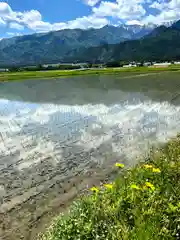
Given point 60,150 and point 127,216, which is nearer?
point 127,216

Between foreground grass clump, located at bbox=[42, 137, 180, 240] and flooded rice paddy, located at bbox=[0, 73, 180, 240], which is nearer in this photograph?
foreground grass clump, located at bbox=[42, 137, 180, 240]

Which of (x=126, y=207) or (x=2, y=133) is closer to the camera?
(x=126, y=207)

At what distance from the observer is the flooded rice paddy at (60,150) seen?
37.9ft

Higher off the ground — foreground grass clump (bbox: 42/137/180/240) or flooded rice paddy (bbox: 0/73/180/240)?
foreground grass clump (bbox: 42/137/180/240)

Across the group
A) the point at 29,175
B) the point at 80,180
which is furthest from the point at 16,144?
the point at 80,180

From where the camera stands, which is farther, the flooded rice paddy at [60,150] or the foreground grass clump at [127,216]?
the flooded rice paddy at [60,150]

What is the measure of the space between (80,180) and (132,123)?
12.4 m

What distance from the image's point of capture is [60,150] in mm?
18797

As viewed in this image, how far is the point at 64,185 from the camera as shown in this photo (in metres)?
13.5

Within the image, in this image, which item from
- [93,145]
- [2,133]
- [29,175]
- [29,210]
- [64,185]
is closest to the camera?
[29,210]

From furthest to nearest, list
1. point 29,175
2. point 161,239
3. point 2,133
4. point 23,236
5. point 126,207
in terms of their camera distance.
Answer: point 2,133 < point 29,175 < point 23,236 < point 126,207 < point 161,239

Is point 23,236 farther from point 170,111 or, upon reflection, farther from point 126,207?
point 170,111

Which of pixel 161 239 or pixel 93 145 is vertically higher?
pixel 161 239

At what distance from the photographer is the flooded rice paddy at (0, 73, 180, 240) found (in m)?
11.6
